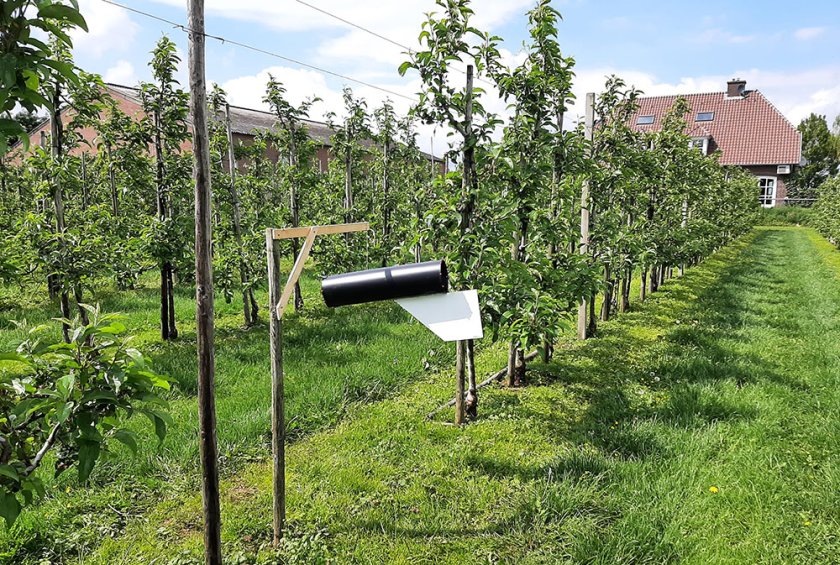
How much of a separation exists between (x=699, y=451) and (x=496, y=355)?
342cm

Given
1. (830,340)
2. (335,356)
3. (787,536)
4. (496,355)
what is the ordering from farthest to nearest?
1. (830,340)
2. (496,355)
3. (335,356)
4. (787,536)

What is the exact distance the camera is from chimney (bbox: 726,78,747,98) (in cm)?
4303

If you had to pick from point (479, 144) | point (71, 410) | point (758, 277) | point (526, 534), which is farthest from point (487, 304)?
point (758, 277)

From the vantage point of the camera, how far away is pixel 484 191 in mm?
4949

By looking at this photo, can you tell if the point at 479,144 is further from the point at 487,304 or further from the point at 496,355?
the point at 496,355

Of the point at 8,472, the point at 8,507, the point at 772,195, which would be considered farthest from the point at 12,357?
the point at 772,195

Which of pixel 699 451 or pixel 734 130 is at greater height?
pixel 734 130

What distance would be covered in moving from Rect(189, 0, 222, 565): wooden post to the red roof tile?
A: 42.9 m

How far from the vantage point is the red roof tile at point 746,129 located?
40688 mm

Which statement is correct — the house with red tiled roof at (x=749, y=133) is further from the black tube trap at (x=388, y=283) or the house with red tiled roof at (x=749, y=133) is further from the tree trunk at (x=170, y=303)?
the black tube trap at (x=388, y=283)

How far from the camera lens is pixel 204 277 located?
3020 millimetres

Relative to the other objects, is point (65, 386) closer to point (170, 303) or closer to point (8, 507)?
point (8, 507)

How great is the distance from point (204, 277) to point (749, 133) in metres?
49.9

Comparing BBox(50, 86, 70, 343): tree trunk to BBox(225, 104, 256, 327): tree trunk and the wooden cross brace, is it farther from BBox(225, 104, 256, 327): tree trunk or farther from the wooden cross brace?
the wooden cross brace
